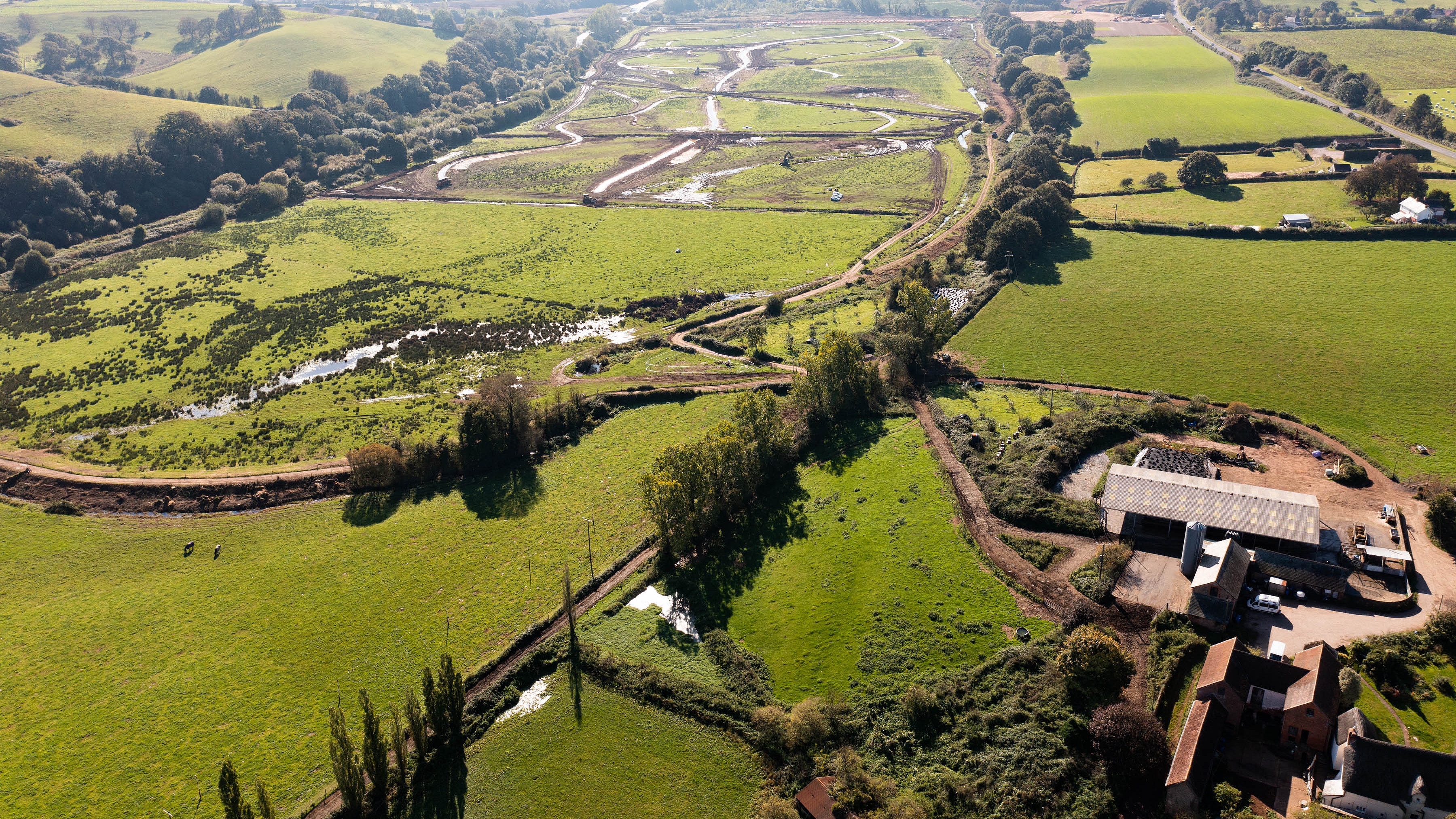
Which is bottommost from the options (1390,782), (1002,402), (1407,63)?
(1002,402)

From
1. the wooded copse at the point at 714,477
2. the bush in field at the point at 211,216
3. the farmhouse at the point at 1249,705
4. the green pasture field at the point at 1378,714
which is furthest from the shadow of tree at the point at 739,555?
the bush in field at the point at 211,216

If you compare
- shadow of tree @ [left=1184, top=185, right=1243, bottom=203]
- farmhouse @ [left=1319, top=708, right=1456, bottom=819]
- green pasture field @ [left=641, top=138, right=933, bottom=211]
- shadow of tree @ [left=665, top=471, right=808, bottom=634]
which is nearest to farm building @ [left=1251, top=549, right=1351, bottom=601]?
farmhouse @ [left=1319, top=708, right=1456, bottom=819]

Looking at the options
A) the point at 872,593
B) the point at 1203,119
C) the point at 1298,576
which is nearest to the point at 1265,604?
the point at 1298,576

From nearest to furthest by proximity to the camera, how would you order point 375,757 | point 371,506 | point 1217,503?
1. point 375,757
2. point 1217,503
3. point 371,506

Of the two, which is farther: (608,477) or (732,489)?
(608,477)

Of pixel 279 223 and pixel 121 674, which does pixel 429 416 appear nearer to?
pixel 121 674

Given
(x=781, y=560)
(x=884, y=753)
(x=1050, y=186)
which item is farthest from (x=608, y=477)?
(x=1050, y=186)

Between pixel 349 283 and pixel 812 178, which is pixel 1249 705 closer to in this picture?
pixel 349 283
